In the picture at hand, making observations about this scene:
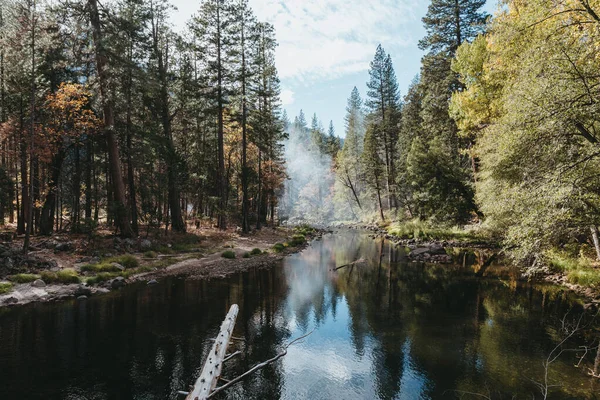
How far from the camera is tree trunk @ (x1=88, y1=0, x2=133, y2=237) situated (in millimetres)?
17109

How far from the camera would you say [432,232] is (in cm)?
3023

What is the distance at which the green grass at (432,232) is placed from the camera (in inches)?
1087

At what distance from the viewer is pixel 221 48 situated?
2650 centimetres

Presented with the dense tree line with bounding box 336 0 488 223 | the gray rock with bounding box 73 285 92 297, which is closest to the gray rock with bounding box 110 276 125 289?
the gray rock with bounding box 73 285 92 297

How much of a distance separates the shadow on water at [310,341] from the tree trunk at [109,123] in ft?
23.7

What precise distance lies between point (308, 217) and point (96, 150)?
181 feet

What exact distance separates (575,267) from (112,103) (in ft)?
82.6

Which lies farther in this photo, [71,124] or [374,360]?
[71,124]

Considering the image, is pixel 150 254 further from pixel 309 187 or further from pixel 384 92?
pixel 309 187

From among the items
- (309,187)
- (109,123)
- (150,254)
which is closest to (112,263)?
(150,254)

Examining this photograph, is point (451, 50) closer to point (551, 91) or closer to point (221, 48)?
point (221, 48)

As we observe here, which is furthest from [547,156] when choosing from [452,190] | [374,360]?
[452,190]

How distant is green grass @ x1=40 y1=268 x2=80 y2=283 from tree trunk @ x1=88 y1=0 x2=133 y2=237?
19.9 ft

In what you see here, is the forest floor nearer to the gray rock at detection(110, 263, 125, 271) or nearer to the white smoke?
the gray rock at detection(110, 263, 125, 271)
